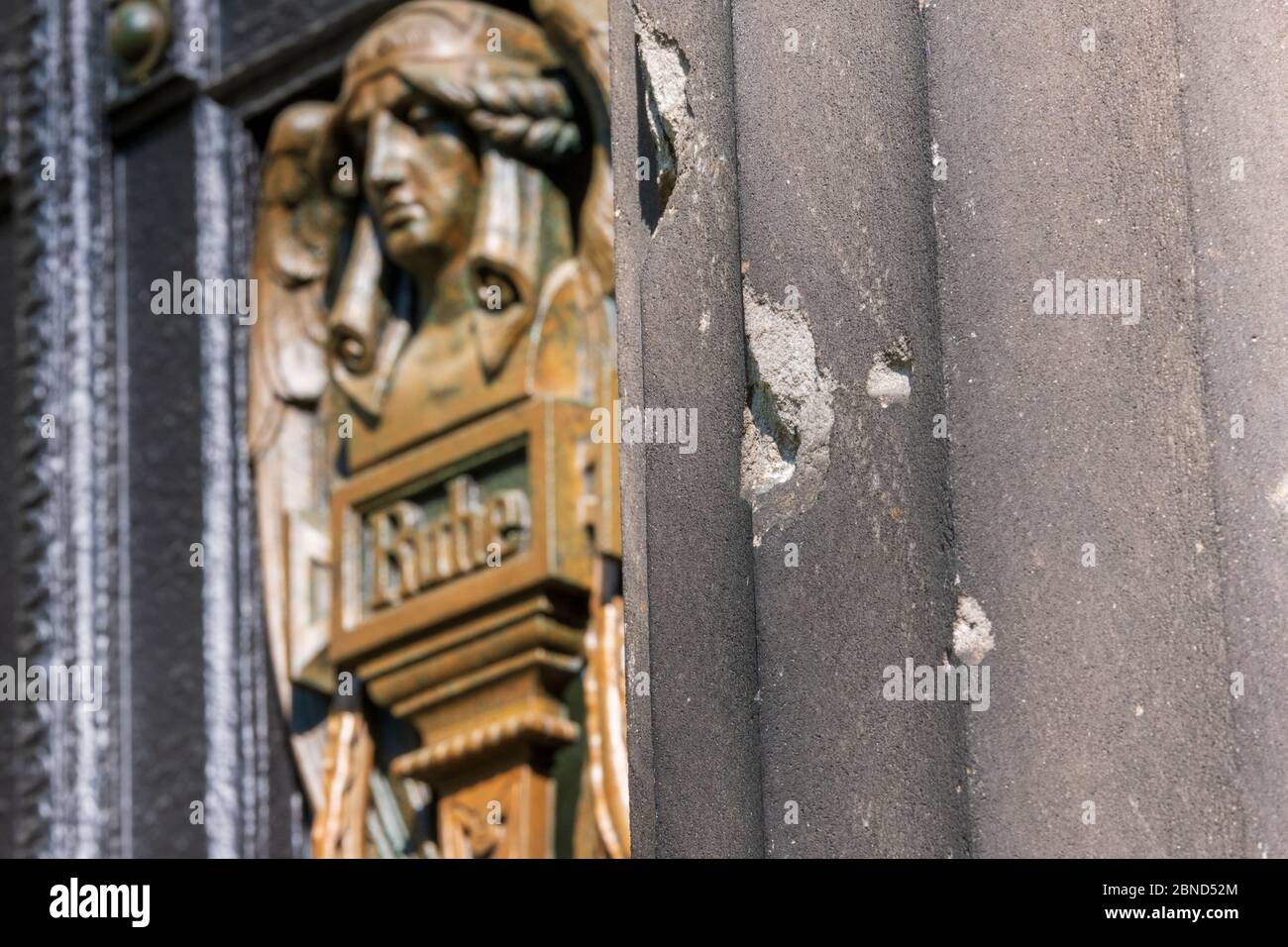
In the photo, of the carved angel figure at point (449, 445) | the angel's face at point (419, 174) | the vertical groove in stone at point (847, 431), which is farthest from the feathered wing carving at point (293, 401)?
the vertical groove in stone at point (847, 431)

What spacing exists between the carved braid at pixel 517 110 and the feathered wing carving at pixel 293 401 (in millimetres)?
212

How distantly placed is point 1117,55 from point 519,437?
1.21 m

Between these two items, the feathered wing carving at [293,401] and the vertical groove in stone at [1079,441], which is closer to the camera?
the vertical groove in stone at [1079,441]

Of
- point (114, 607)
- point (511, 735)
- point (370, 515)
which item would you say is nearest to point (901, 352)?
point (511, 735)

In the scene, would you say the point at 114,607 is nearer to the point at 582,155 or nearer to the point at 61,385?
the point at 61,385

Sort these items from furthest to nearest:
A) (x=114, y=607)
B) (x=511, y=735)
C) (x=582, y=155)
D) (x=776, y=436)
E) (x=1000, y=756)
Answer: (x=114, y=607), (x=582, y=155), (x=511, y=735), (x=776, y=436), (x=1000, y=756)

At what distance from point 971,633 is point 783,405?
0.15 metres

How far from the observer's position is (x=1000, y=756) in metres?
1.12

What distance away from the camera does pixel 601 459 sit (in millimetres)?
2289

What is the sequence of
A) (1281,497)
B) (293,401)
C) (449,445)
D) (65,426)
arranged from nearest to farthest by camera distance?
(1281,497) < (449,445) < (293,401) < (65,426)

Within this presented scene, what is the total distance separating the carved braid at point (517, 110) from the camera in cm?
239

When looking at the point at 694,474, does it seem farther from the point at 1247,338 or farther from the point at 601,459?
the point at 601,459

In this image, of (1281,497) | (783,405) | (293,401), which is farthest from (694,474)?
(293,401)

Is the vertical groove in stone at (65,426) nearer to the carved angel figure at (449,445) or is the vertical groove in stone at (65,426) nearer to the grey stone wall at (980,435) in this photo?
the carved angel figure at (449,445)
